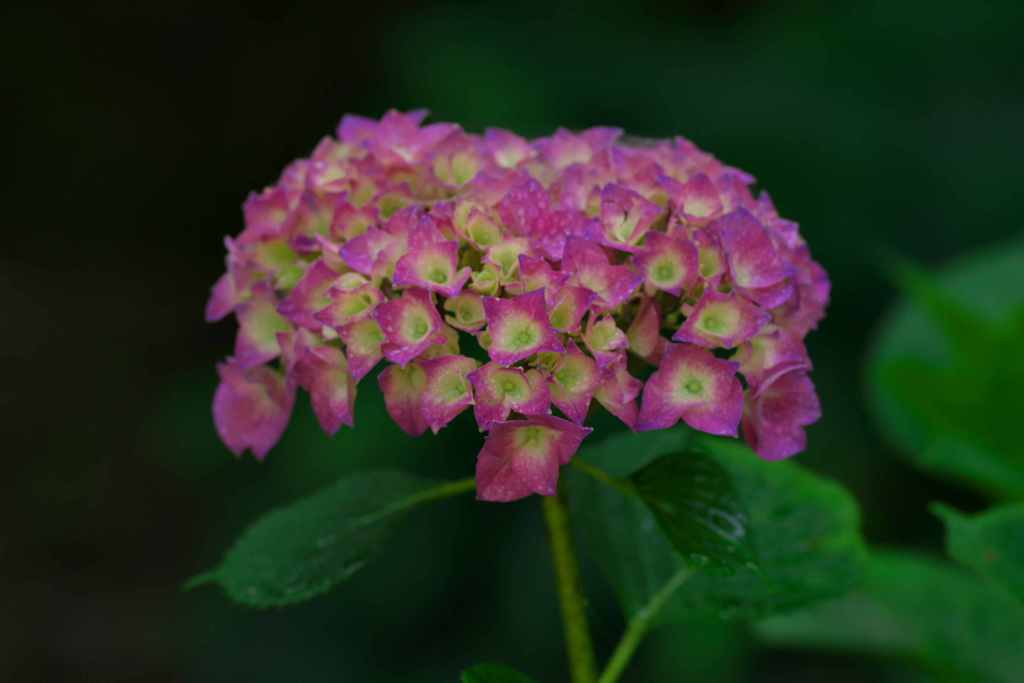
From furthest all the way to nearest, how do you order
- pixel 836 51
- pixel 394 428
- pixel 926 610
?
pixel 836 51
pixel 394 428
pixel 926 610

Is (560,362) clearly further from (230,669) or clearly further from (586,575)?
(230,669)

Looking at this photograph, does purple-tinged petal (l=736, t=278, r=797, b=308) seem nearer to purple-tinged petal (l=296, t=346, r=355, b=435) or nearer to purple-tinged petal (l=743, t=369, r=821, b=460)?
purple-tinged petal (l=743, t=369, r=821, b=460)

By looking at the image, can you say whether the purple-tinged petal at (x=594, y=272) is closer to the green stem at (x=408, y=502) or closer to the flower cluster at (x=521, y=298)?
the flower cluster at (x=521, y=298)

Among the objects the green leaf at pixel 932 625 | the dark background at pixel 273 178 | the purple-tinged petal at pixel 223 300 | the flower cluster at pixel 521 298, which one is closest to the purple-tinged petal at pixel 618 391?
the flower cluster at pixel 521 298

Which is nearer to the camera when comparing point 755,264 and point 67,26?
point 755,264

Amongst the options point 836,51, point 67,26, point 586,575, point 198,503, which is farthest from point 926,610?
point 67,26

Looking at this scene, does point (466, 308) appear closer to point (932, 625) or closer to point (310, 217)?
point (310, 217)

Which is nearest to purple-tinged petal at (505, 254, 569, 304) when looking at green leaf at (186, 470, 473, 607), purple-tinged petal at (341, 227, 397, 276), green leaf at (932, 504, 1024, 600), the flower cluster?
the flower cluster
